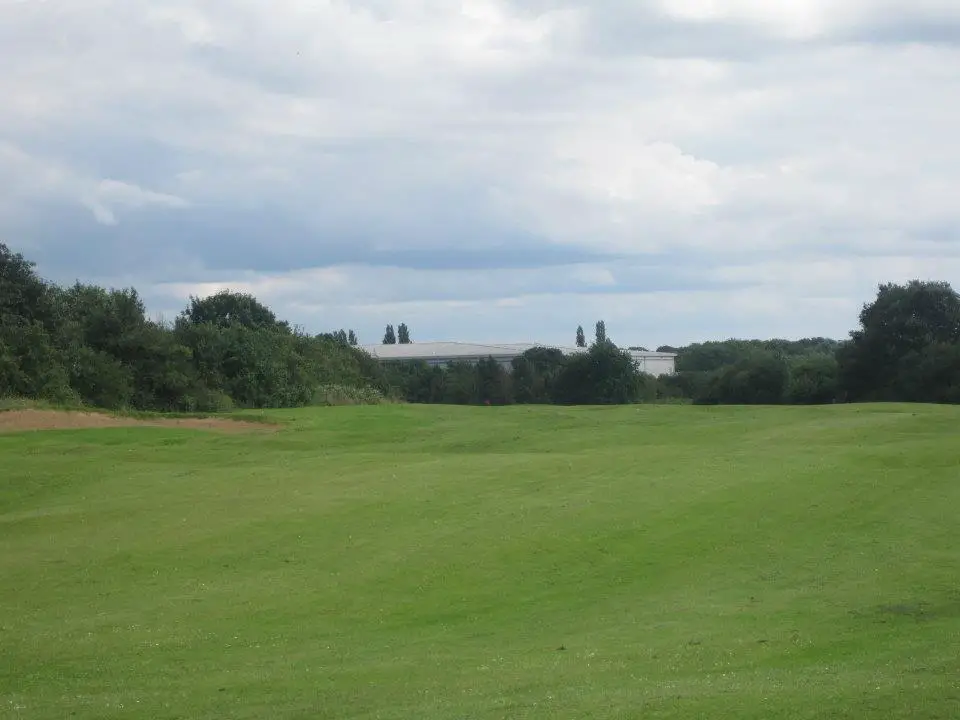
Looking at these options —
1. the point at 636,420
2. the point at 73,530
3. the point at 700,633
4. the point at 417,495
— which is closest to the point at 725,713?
the point at 700,633

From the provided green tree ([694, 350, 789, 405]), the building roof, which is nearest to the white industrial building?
the building roof

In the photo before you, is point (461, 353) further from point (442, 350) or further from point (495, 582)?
point (495, 582)

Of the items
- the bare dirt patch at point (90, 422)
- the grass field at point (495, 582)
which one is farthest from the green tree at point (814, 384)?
the bare dirt patch at point (90, 422)

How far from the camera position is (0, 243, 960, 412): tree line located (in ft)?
202

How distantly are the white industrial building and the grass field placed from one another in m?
97.0

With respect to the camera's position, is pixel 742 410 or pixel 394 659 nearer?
pixel 394 659

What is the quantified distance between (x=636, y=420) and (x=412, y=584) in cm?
2429

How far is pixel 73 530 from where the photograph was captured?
25750 mm

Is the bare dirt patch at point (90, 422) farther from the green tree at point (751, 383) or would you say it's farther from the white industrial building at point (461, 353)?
the white industrial building at point (461, 353)

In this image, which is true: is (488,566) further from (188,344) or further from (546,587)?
(188,344)

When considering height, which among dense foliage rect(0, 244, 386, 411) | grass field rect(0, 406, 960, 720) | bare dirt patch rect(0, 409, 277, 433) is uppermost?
dense foliage rect(0, 244, 386, 411)

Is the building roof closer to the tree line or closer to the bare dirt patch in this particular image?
the tree line

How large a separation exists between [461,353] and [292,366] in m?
67.7

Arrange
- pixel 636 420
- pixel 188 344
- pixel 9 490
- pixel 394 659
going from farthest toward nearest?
pixel 188 344 < pixel 636 420 < pixel 9 490 < pixel 394 659
